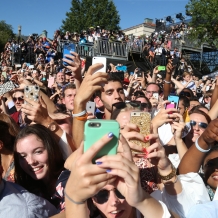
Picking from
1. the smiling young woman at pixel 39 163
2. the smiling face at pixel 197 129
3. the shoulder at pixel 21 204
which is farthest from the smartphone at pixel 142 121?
the smiling face at pixel 197 129

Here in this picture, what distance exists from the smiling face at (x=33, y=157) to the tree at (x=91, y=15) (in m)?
45.4

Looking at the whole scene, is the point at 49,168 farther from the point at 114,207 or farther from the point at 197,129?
the point at 197,129

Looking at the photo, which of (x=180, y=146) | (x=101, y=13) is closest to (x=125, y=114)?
(x=180, y=146)

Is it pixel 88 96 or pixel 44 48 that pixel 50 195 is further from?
pixel 44 48

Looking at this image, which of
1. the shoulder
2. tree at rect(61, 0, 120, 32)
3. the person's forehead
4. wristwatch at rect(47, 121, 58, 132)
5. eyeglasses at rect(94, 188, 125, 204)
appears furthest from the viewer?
tree at rect(61, 0, 120, 32)

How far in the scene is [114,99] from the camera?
3.76 metres

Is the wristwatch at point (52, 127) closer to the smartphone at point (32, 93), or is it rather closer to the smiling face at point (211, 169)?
the smartphone at point (32, 93)

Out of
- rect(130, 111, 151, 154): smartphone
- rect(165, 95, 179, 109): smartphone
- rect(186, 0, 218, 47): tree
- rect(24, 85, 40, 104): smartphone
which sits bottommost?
rect(165, 95, 179, 109): smartphone

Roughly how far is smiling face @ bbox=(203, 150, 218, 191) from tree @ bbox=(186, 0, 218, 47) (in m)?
19.5

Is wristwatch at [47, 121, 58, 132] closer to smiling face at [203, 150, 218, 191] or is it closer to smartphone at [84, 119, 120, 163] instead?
smiling face at [203, 150, 218, 191]

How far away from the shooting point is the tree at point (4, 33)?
5072 centimetres

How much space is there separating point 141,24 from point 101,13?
41.1 feet

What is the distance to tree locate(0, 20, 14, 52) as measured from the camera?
1997 inches

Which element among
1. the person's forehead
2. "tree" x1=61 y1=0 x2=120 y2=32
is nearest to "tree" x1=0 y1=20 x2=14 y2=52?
"tree" x1=61 y1=0 x2=120 y2=32
